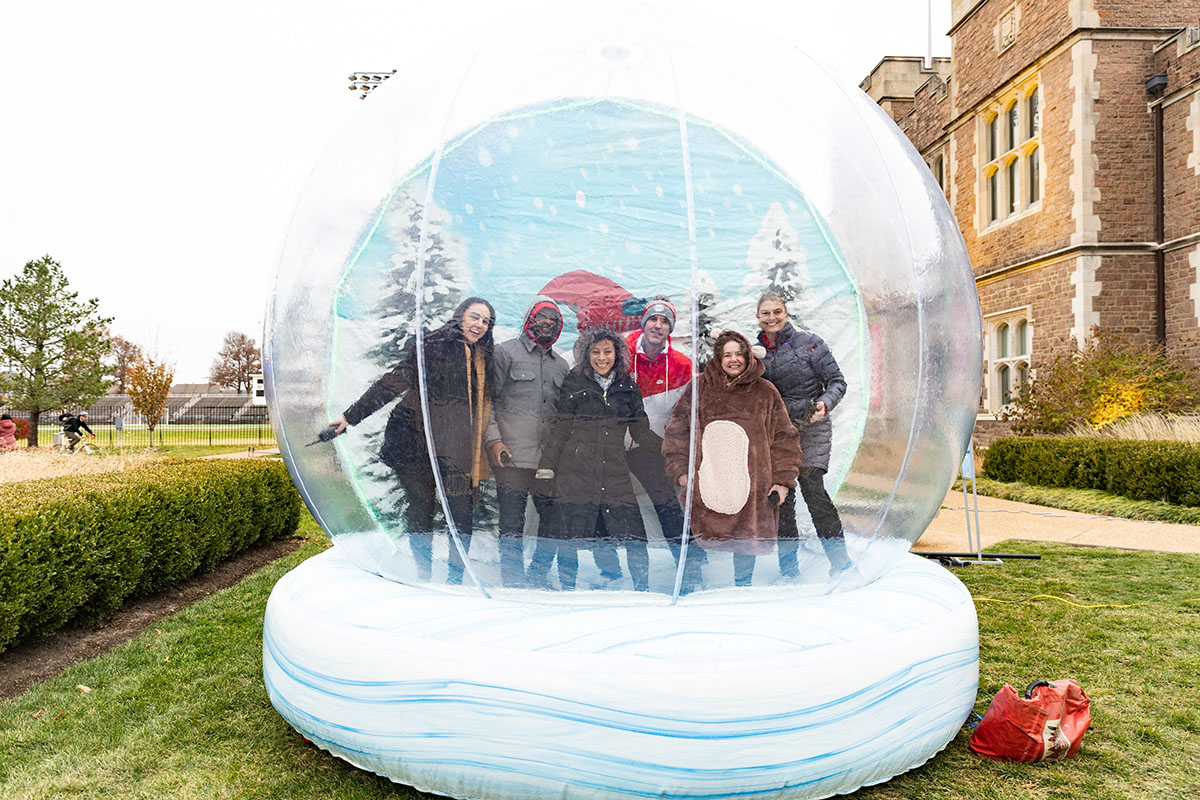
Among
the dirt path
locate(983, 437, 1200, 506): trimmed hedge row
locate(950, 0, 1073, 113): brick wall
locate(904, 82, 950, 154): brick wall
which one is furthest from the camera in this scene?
locate(904, 82, 950, 154): brick wall

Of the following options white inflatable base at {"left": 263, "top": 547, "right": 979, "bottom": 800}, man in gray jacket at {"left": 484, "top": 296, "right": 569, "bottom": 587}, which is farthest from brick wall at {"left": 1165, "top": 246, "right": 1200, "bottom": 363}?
man in gray jacket at {"left": 484, "top": 296, "right": 569, "bottom": 587}

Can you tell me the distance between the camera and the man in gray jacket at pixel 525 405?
119 inches

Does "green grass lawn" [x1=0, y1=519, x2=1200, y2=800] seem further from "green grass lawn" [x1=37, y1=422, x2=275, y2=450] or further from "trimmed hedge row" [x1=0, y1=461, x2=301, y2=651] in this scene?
"green grass lawn" [x1=37, y1=422, x2=275, y2=450]

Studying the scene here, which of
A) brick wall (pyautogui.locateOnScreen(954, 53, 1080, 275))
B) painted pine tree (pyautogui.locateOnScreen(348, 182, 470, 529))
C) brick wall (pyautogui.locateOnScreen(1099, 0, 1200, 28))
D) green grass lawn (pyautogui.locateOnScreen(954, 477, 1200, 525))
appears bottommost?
green grass lawn (pyautogui.locateOnScreen(954, 477, 1200, 525))

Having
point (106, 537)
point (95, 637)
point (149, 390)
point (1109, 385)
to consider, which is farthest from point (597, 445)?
point (149, 390)

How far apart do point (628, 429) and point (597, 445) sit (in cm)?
13

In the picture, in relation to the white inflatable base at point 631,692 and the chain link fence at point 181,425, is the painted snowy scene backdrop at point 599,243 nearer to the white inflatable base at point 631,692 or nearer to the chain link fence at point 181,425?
the white inflatable base at point 631,692

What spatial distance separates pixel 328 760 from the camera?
132 inches

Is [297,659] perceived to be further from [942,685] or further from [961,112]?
[961,112]

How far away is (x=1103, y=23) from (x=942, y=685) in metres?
15.3

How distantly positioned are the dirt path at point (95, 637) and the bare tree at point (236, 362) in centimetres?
6106

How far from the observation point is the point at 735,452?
303 centimetres

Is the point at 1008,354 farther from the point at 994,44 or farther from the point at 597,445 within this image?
the point at 597,445

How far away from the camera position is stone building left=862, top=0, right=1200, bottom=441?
13.6 meters
